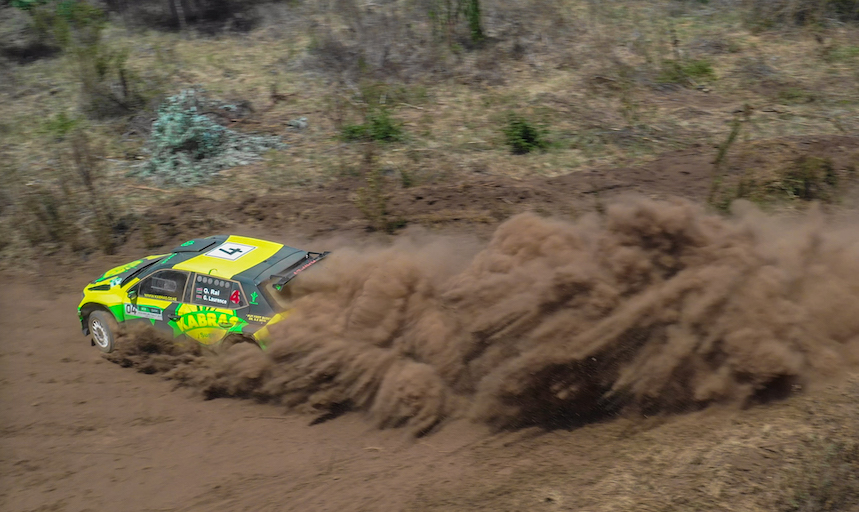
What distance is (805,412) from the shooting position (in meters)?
6.44

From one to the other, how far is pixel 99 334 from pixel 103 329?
7.3 inches

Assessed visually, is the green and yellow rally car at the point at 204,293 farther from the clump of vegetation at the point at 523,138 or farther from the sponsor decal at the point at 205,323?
the clump of vegetation at the point at 523,138

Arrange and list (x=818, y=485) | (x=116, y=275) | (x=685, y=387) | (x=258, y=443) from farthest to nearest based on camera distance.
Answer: (x=116, y=275)
(x=258, y=443)
(x=685, y=387)
(x=818, y=485)

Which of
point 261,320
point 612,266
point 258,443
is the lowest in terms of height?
point 258,443

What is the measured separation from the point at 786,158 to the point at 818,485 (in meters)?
8.64

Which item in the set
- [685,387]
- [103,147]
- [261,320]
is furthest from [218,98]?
[685,387]

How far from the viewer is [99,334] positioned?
9211 mm

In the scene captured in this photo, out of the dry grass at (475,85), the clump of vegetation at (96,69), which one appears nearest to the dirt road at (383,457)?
the dry grass at (475,85)

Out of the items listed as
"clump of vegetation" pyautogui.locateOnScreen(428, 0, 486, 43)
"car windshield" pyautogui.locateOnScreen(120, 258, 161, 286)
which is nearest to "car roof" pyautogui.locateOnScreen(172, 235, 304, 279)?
"car windshield" pyautogui.locateOnScreen(120, 258, 161, 286)

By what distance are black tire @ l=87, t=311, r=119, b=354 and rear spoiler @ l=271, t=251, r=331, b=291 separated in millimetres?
2471

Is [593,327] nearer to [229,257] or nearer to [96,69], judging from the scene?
[229,257]

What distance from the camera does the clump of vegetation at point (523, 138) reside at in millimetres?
13984

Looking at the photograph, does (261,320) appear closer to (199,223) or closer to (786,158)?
(199,223)

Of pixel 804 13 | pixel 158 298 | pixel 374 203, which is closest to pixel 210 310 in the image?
pixel 158 298
